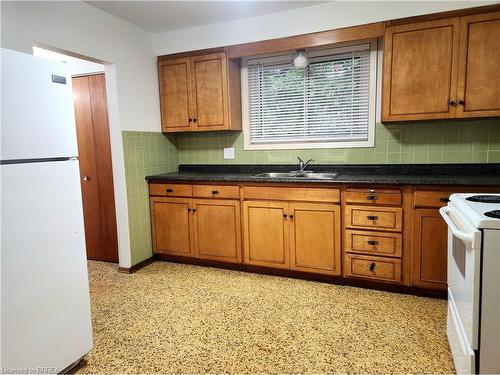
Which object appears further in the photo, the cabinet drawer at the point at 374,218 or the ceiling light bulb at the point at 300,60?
the ceiling light bulb at the point at 300,60

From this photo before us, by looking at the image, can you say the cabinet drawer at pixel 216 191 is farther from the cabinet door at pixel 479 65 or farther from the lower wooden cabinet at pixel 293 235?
the cabinet door at pixel 479 65

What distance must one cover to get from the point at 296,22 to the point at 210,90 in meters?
1.04

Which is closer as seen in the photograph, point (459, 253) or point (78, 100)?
point (459, 253)

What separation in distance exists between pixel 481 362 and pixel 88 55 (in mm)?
3298

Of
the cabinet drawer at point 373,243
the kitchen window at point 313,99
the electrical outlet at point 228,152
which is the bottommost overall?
the cabinet drawer at point 373,243

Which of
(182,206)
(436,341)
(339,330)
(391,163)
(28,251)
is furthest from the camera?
(182,206)

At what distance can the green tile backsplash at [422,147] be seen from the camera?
279 centimetres

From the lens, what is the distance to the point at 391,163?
10.1ft

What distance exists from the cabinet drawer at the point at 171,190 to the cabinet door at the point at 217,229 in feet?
0.44

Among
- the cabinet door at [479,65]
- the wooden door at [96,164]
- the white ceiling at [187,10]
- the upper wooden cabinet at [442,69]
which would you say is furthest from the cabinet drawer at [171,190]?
the cabinet door at [479,65]

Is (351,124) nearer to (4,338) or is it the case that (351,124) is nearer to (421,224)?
(421,224)

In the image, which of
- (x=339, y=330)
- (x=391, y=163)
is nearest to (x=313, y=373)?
(x=339, y=330)

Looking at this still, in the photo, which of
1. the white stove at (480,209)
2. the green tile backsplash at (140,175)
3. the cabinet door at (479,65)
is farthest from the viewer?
the green tile backsplash at (140,175)

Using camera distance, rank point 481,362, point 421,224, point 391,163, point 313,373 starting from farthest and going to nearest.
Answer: point 391,163 → point 421,224 → point 313,373 → point 481,362
